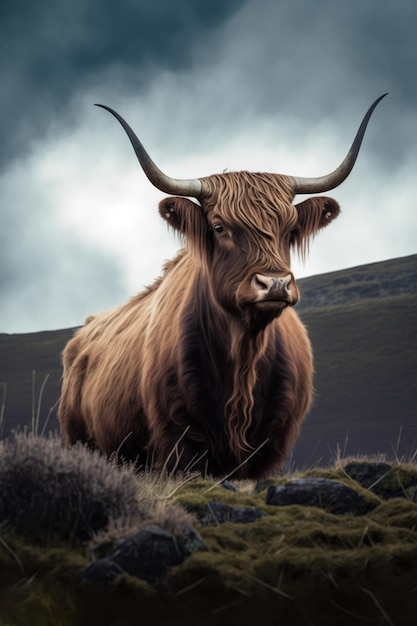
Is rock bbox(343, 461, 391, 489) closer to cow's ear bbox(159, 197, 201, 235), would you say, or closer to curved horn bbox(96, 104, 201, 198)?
cow's ear bbox(159, 197, 201, 235)

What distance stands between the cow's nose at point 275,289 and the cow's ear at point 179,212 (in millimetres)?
1163

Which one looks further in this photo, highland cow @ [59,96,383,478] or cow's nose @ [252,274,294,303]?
highland cow @ [59,96,383,478]

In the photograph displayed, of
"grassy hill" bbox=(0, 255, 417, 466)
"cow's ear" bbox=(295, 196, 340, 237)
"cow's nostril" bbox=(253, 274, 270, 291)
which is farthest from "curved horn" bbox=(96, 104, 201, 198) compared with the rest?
"grassy hill" bbox=(0, 255, 417, 466)

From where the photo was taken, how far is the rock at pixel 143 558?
3.04 meters

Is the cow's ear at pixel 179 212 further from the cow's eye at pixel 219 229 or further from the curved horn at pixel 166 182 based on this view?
the cow's eye at pixel 219 229

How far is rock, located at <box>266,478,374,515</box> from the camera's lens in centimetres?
415

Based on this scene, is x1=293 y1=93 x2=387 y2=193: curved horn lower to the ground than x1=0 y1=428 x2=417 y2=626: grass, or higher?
higher

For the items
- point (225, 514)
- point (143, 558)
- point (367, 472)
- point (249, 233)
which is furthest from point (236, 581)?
point (249, 233)

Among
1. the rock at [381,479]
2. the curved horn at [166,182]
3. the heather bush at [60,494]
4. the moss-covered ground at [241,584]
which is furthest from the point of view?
the curved horn at [166,182]

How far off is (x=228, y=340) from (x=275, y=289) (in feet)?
3.89

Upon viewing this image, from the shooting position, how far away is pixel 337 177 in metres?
6.99

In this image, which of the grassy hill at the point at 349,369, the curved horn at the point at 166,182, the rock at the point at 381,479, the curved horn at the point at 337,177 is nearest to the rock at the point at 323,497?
the rock at the point at 381,479

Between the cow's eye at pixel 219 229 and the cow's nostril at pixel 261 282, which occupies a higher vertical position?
the cow's eye at pixel 219 229

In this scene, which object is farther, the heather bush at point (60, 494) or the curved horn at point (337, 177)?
the curved horn at point (337, 177)
